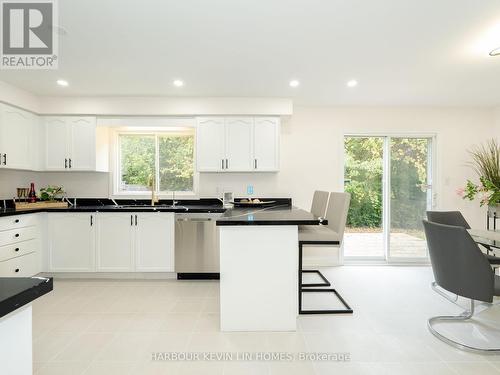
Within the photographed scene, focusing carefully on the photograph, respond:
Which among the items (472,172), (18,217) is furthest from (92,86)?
(472,172)

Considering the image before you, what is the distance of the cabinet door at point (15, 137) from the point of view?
10.7 ft

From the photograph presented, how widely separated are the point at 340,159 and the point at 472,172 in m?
2.05

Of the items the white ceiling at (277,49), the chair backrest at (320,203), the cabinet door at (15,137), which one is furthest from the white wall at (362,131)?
→ the cabinet door at (15,137)

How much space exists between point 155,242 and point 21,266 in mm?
1496

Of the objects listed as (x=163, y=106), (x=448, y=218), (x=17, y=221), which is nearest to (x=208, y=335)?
(x=17, y=221)

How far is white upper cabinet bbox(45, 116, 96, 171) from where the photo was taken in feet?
12.4

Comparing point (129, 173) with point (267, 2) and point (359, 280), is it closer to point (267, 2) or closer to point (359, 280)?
point (267, 2)

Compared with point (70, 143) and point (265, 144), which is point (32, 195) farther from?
point (265, 144)

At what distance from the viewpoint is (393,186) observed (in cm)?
425

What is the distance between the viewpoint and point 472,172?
417 centimetres

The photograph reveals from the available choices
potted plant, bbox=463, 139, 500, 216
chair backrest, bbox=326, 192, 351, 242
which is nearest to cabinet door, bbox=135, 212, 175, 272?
chair backrest, bbox=326, 192, 351, 242

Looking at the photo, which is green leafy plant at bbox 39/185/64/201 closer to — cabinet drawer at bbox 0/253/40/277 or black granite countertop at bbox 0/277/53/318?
cabinet drawer at bbox 0/253/40/277

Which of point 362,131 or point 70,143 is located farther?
point 362,131

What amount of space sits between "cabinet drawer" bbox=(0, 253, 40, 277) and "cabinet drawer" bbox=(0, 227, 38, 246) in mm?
205
